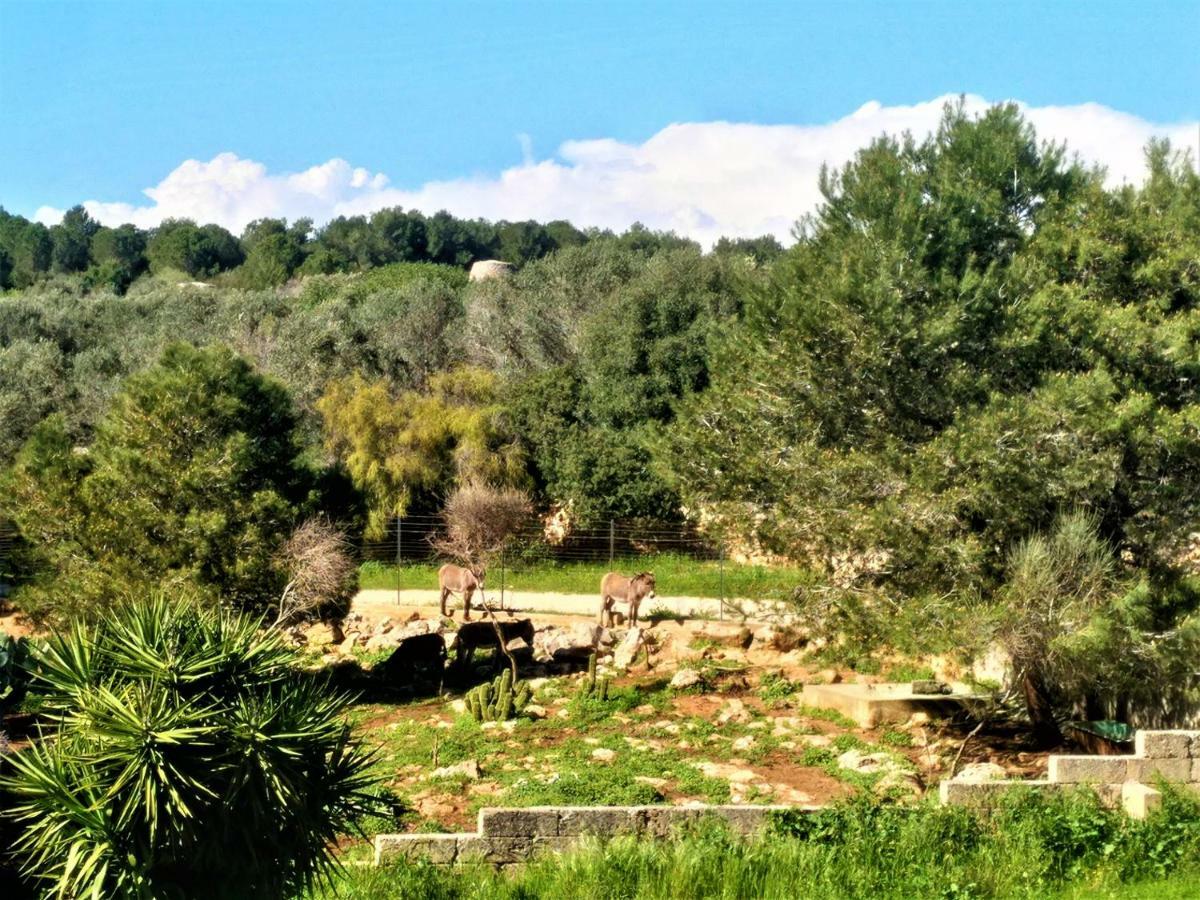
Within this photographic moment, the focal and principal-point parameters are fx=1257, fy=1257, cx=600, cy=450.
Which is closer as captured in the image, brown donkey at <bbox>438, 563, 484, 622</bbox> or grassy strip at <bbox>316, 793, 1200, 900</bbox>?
grassy strip at <bbox>316, 793, 1200, 900</bbox>

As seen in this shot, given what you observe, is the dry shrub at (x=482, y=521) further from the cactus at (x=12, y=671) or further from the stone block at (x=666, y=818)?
the stone block at (x=666, y=818)

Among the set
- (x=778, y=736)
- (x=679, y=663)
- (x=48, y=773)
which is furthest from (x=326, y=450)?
(x=48, y=773)

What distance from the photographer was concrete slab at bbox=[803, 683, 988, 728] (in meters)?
19.3

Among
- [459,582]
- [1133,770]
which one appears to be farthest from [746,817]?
[459,582]

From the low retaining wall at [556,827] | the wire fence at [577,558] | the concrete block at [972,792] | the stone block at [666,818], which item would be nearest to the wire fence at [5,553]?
the wire fence at [577,558]

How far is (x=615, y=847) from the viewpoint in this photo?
11812mm

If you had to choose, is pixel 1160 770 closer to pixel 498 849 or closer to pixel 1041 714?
pixel 1041 714

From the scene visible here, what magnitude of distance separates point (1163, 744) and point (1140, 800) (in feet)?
2.65

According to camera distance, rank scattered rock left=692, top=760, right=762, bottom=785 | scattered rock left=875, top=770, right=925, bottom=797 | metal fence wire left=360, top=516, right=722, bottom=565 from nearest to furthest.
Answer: scattered rock left=875, top=770, right=925, bottom=797 → scattered rock left=692, top=760, right=762, bottom=785 → metal fence wire left=360, top=516, right=722, bottom=565

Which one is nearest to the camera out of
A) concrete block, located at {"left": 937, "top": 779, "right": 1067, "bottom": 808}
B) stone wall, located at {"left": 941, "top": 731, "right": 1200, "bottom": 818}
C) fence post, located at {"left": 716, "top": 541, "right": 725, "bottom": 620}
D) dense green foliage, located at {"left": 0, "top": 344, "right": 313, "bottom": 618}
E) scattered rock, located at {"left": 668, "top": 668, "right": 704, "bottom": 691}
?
concrete block, located at {"left": 937, "top": 779, "right": 1067, "bottom": 808}

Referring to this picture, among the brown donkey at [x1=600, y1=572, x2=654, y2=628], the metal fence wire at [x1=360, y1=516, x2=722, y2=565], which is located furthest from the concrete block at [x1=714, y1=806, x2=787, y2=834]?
the metal fence wire at [x1=360, y1=516, x2=722, y2=565]

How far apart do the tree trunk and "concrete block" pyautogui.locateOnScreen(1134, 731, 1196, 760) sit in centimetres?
448

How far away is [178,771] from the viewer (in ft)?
31.4

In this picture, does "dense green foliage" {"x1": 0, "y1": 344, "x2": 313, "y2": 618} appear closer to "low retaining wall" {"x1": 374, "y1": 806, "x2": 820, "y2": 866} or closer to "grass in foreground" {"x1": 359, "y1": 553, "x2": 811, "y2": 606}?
"grass in foreground" {"x1": 359, "y1": 553, "x2": 811, "y2": 606}
